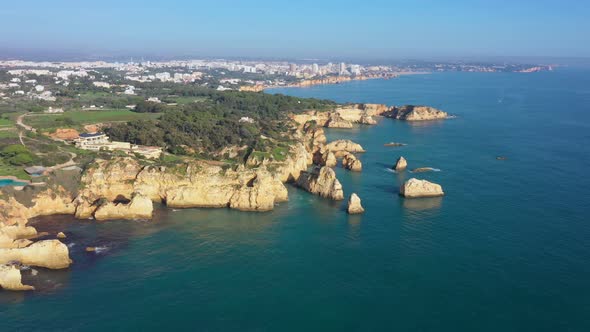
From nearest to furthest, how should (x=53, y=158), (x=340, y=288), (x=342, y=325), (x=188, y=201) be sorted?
(x=342, y=325) < (x=340, y=288) < (x=188, y=201) < (x=53, y=158)

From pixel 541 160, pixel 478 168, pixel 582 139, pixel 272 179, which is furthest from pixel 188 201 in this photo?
pixel 582 139

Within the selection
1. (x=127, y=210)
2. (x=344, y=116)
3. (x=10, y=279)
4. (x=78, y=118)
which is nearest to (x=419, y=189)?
(x=127, y=210)

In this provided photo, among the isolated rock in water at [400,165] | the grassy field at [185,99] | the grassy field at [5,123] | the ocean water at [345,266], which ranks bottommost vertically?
the ocean water at [345,266]

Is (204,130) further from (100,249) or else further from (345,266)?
Answer: (345,266)

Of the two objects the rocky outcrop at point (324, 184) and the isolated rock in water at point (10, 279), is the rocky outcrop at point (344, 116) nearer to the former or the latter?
the rocky outcrop at point (324, 184)

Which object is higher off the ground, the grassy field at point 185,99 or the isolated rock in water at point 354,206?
the grassy field at point 185,99

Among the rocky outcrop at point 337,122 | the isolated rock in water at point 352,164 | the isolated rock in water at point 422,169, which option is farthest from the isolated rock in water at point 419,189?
the rocky outcrop at point 337,122

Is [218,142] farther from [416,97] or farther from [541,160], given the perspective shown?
[416,97]
